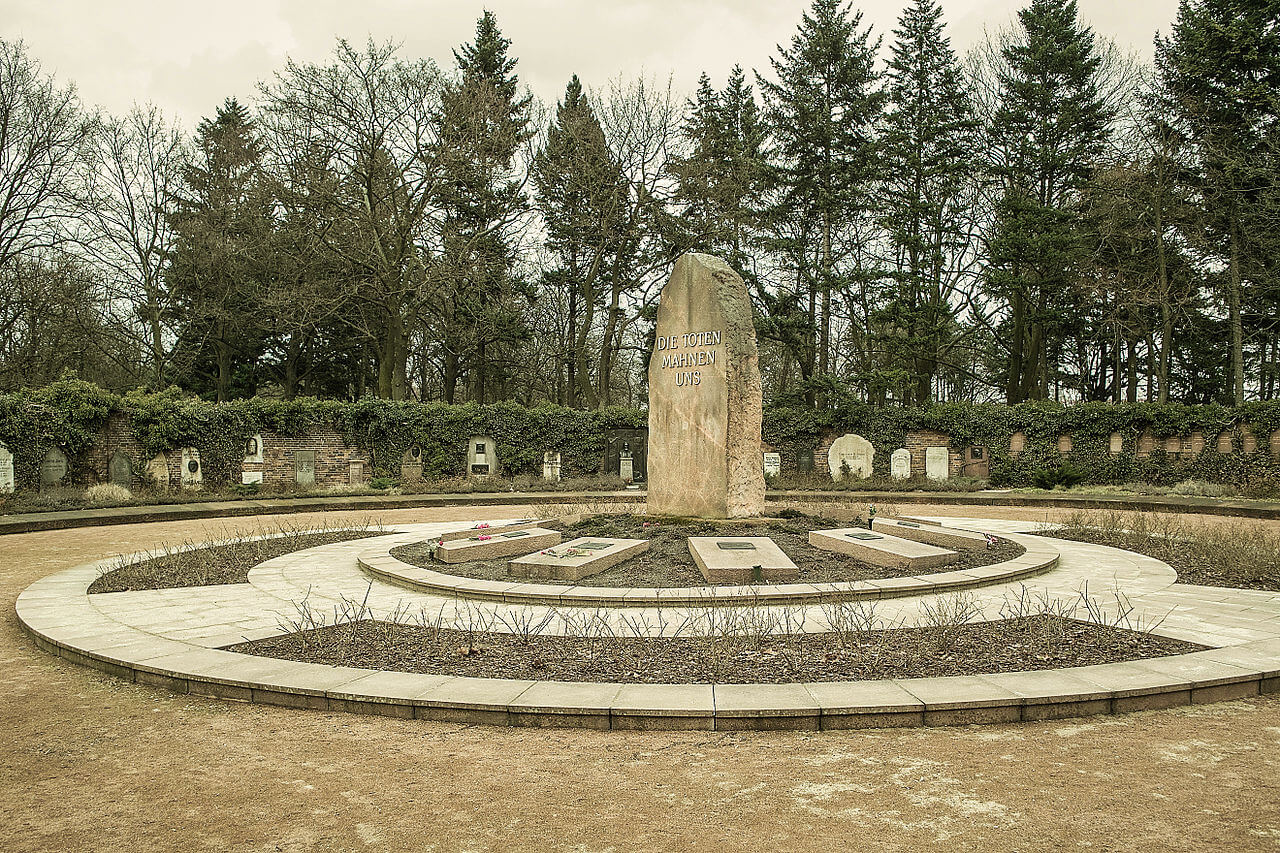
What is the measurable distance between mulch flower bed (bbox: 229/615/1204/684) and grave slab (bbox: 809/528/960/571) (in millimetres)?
1953

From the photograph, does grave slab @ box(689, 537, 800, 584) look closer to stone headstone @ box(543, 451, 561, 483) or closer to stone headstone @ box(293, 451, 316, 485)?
stone headstone @ box(543, 451, 561, 483)

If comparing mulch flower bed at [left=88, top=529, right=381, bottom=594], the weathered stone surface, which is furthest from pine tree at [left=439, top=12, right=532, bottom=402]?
mulch flower bed at [left=88, top=529, right=381, bottom=594]

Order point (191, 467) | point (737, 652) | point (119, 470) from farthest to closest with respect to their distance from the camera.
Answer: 1. point (191, 467)
2. point (119, 470)
3. point (737, 652)

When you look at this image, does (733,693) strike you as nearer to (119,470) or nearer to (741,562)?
(741,562)

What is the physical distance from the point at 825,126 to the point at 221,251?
2223 cm

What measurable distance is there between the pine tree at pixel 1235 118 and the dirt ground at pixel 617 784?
24.3 meters

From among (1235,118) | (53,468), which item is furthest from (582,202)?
(1235,118)

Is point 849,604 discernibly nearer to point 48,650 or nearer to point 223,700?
point 223,700

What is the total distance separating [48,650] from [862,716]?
570 centimetres

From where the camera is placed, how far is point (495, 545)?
8.61 meters

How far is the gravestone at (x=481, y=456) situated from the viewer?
23.7m

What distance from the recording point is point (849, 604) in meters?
6.36

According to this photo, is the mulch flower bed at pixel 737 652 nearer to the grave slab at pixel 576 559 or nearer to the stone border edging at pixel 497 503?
the grave slab at pixel 576 559

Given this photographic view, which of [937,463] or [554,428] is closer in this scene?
[937,463]
